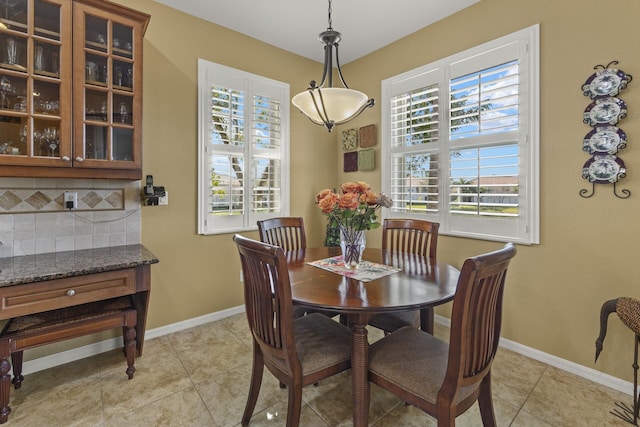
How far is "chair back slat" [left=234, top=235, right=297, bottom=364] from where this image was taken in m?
1.26

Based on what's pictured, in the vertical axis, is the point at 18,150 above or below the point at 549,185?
above

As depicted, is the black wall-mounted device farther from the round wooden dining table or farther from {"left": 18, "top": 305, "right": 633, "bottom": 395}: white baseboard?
the round wooden dining table

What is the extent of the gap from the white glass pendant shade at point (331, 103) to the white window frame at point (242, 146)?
1194mm

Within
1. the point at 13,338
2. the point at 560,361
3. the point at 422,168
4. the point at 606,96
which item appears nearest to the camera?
the point at 13,338

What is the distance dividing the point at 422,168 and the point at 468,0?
1413 millimetres

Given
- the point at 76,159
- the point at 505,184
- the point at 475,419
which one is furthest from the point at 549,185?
the point at 76,159

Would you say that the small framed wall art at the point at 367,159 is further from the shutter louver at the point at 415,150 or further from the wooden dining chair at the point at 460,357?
the wooden dining chair at the point at 460,357

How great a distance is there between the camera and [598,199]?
78.4 inches

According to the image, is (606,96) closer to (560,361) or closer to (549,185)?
(549,185)

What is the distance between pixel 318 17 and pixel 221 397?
Answer: 309 centimetres

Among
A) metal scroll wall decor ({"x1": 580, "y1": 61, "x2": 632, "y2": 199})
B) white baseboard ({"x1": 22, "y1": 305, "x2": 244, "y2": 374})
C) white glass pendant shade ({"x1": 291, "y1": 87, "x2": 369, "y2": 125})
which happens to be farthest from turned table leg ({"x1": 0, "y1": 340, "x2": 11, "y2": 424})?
metal scroll wall decor ({"x1": 580, "y1": 61, "x2": 632, "y2": 199})

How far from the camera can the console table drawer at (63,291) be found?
1602 mm

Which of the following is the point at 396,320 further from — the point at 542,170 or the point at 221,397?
the point at 542,170

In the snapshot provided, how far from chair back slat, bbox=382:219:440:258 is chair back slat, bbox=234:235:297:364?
1354mm
